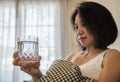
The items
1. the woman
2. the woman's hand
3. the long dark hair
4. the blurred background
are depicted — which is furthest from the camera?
the blurred background

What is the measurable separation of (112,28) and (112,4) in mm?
1047

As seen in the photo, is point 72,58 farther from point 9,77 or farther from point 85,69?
point 9,77

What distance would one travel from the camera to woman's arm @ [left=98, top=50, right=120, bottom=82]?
877 millimetres

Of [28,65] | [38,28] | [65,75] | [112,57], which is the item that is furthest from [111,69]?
[38,28]

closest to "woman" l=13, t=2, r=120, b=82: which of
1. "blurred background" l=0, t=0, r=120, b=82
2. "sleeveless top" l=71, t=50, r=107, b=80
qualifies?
"sleeveless top" l=71, t=50, r=107, b=80

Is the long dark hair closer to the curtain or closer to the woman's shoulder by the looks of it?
the woman's shoulder

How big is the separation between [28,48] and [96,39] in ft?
1.15

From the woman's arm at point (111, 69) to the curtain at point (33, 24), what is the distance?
2.07m

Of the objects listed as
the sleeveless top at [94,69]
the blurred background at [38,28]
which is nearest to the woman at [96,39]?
the sleeveless top at [94,69]

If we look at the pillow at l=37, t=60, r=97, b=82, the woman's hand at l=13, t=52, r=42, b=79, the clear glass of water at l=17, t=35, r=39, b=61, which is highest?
the clear glass of water at l=17, t=35, r=39, b=61

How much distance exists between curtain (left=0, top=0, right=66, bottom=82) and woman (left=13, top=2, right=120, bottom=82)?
189 cm

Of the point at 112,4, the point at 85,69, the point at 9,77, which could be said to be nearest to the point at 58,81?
the point at 85,69

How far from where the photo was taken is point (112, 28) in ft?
3.41

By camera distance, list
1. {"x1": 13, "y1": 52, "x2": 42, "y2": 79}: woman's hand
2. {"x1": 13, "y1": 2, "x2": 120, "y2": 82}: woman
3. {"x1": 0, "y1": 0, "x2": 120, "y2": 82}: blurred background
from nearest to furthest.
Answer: {"x1": 13, "y1": 52, "x2": 42, "y2": 79}: woman's hand, {"x1": 13, "y1": 2, "x2": 120, "y2": 82}: woman, {"x1": 0, "y1": 0, "x2": 120, "y2": 82}: blurred background
